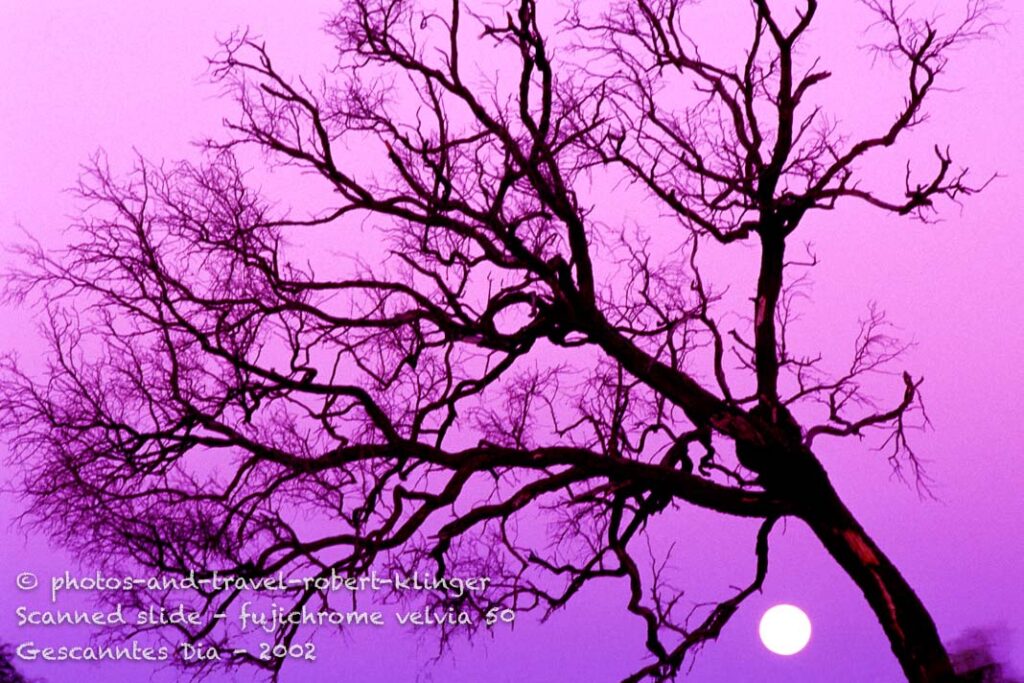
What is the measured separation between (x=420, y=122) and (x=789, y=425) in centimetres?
360

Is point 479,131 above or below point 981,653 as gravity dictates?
above

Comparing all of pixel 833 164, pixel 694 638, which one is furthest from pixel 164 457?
pixel 833 164

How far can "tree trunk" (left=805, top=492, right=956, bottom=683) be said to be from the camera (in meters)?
A: 7.66

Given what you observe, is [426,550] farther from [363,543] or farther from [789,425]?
[789,425]

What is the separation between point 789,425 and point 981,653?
2.06 metres

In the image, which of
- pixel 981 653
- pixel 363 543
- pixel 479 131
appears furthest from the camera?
pixel 479 131

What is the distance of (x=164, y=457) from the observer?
8250 mm

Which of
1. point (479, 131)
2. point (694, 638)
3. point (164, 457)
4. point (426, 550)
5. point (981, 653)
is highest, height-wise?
point (479, 131)

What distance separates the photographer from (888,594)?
7938mm

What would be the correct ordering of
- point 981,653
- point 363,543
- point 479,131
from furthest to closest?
point 479,131 → point 981,653 → point 363,543

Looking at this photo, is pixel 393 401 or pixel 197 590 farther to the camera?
pixel 393 401

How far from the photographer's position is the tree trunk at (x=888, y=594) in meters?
7.66

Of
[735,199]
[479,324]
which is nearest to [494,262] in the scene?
[479,324]

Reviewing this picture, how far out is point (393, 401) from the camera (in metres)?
8.99
